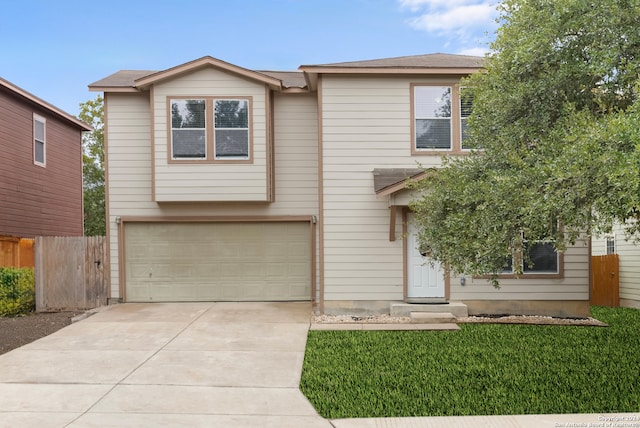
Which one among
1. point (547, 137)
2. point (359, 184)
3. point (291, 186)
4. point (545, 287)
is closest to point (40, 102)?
point (291, 186)

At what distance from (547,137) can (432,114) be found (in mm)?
5785

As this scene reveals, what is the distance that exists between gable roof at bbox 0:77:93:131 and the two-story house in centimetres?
395

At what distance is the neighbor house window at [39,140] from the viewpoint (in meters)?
17.7

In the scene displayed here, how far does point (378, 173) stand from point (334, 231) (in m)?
1.56

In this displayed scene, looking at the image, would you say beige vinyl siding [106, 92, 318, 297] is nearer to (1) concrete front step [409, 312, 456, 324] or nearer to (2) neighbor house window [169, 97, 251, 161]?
(2) neighbor house window [169, 97, 251, 161]

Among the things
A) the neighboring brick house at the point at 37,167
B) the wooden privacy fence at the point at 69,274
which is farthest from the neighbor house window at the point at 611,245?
the neighboring brick house at the point at 37,167

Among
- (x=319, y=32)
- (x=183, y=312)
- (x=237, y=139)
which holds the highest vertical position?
(x=319, y=32)

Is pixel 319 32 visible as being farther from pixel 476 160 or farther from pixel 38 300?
pixel 476 160

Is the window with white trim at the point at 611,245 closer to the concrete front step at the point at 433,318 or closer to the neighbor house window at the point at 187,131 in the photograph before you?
the concrete front step at the point at 433,318

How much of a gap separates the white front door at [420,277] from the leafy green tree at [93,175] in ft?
67.2

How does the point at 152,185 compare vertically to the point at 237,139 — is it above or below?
below

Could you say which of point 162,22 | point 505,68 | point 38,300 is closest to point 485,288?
point 505,68

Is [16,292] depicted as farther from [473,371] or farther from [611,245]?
[611,245]

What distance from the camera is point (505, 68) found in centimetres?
704
